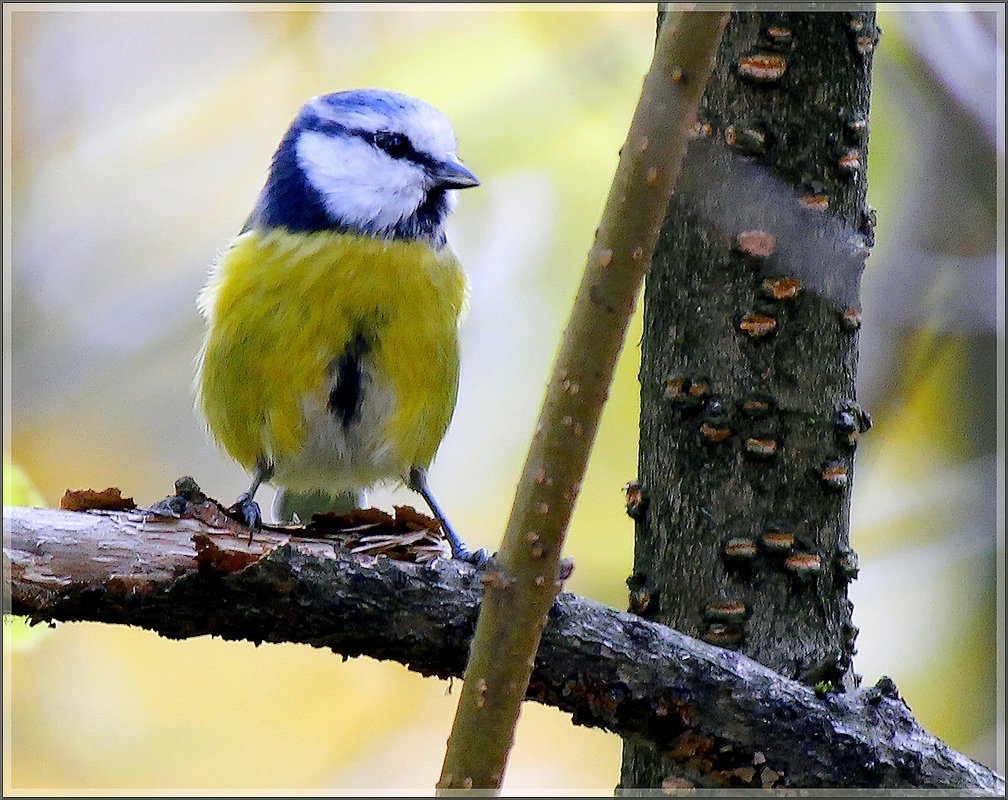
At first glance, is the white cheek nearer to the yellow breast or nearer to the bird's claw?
the yellow breast

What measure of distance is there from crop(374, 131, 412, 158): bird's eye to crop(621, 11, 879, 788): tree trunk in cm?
52

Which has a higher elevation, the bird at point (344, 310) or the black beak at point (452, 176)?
the black beak at point (452, 176)

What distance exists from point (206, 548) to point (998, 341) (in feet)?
4.33

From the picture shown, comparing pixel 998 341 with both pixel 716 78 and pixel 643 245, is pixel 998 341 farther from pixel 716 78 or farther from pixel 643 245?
pixel 643 245

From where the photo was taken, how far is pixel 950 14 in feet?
5.49

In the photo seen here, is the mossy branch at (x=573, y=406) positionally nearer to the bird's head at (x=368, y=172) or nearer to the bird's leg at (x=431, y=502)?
the bird's leg at (x=431, y=502)

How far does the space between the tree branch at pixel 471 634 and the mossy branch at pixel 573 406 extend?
24 centimetres

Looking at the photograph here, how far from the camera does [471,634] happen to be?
1028 mm

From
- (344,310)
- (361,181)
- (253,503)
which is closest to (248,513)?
(253,503)

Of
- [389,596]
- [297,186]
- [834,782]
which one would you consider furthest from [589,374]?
[297,186]

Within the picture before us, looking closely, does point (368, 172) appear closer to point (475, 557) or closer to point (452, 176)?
point (452, 176)

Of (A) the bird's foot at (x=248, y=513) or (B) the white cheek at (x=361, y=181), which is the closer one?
(A) the bird's foot at (x=248, y=513)

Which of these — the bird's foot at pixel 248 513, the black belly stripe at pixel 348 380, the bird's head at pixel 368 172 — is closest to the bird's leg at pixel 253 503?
the bird's foot at pixel 248 513

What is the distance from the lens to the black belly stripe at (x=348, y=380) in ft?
4.64
